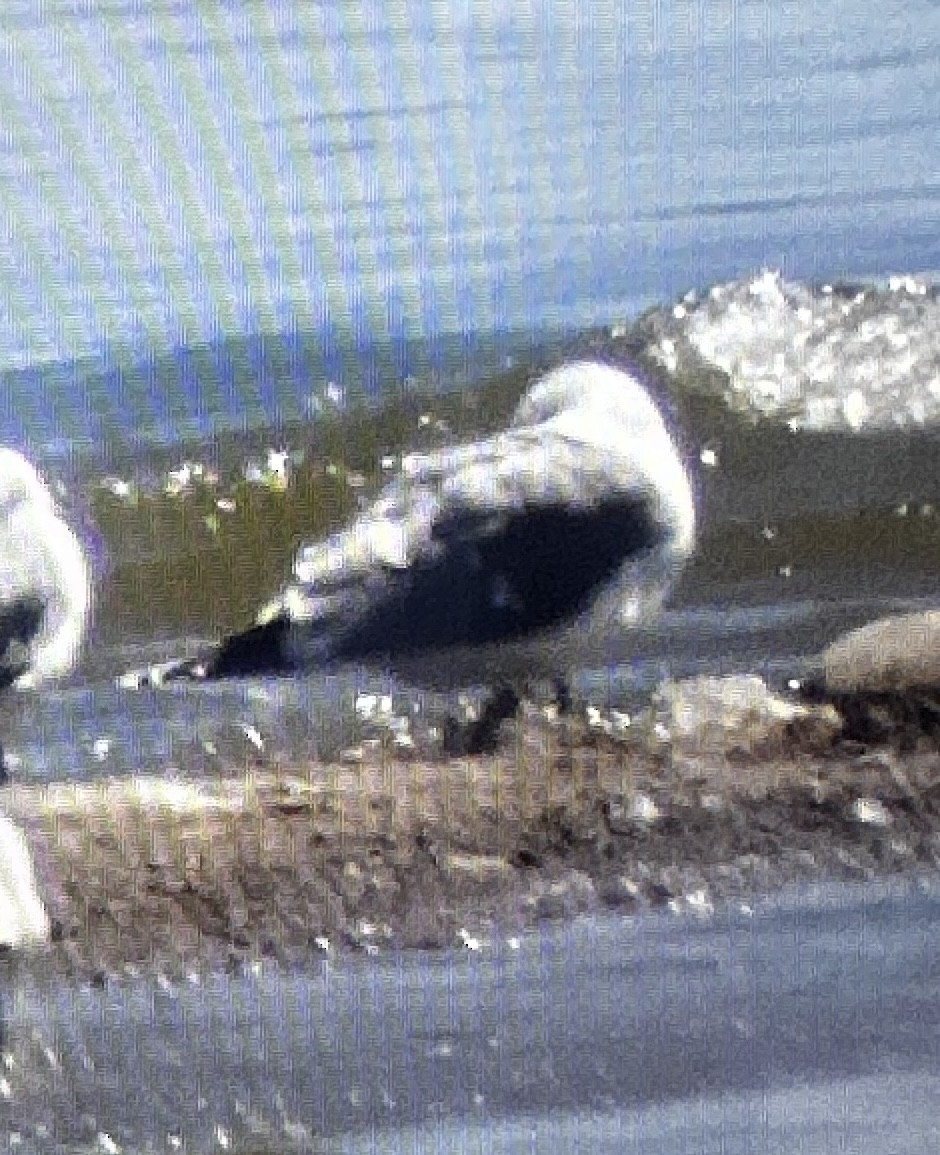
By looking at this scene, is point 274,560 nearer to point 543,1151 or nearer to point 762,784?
point 762,784

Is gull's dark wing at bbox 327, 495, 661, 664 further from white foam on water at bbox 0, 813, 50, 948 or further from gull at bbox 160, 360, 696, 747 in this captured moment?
white foam on water at bbox 0, 813, 50, 948

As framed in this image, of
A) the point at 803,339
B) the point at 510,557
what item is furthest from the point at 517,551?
the point at 803,339

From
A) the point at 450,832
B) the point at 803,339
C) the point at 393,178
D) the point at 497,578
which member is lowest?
the point at 450,832

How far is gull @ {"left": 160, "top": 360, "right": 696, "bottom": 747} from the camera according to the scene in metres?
1.14

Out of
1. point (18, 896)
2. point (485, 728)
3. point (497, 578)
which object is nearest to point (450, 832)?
point (485, 728)

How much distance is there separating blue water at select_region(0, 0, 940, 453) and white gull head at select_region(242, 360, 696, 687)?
7 cm

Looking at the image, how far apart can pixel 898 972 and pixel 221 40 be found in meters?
0.80

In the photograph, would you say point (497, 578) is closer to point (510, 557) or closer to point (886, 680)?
point (510, 557)

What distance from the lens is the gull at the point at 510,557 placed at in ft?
3.73

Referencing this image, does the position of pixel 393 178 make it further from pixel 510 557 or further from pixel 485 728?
pixel 485 728

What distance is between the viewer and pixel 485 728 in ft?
3.92

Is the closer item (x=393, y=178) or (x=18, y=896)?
(x=393, y=178)

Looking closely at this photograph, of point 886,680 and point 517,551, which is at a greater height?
point 517,551

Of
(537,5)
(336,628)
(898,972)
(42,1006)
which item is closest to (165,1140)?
(42,1006)
